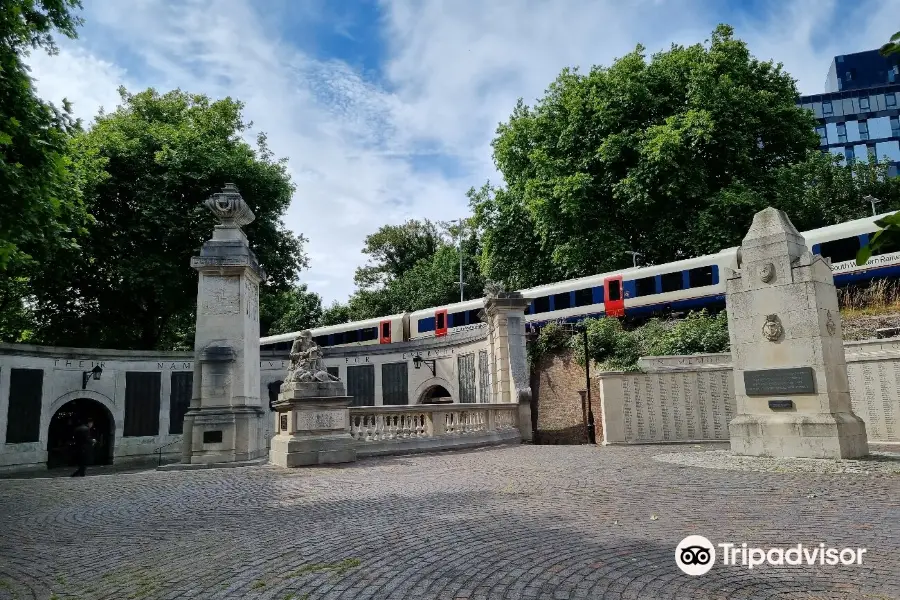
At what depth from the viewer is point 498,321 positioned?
16750mm

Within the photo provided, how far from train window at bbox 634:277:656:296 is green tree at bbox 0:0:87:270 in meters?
19.0

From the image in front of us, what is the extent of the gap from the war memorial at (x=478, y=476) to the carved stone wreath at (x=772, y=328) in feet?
0.15

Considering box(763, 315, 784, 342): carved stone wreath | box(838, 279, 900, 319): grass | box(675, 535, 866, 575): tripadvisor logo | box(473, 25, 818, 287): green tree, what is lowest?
box(675, 535, 866, 575): tripadvisor logo

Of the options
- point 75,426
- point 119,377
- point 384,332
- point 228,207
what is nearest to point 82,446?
point 75,426

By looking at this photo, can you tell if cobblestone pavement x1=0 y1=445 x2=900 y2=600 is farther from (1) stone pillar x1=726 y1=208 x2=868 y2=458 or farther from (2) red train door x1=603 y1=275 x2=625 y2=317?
(2) red train door x1=603 y1=275 x2=625 y2=317

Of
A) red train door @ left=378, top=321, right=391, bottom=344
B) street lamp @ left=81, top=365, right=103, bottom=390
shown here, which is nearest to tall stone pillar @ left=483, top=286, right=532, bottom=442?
street lamp @ left=81, top=365, right=103, bottom=390

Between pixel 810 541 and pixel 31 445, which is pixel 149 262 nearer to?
pixel 31 445

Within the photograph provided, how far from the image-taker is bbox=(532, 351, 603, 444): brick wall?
18.1 m

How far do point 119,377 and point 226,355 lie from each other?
30.8 feet

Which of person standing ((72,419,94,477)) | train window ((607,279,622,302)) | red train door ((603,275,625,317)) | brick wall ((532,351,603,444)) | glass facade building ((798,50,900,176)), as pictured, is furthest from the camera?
glass facade building ((798,50,900,176))

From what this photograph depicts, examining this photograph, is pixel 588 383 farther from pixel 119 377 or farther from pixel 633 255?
pixel 119 377

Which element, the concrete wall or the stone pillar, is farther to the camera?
the concrete wall

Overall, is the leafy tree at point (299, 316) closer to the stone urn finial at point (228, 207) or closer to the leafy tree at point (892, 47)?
the stone urn finial at point (228, 207)

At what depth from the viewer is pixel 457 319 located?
27625mm
